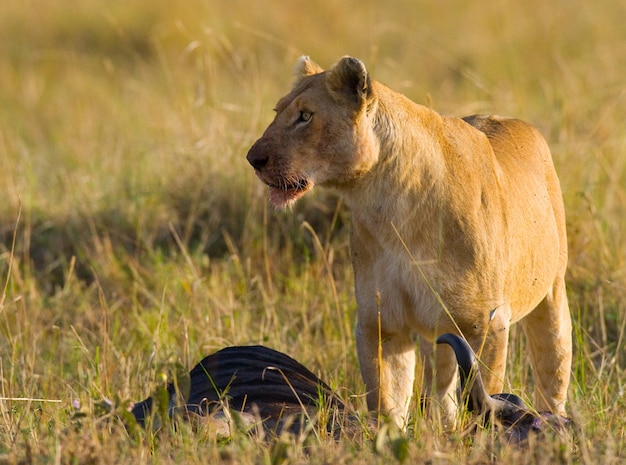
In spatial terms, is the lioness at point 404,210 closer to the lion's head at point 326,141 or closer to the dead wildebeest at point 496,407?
the lion's head at point 326,141

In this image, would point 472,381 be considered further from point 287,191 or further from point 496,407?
point 287,191

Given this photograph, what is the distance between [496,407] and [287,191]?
112 centimetres

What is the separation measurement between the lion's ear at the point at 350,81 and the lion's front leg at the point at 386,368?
94 centimetres

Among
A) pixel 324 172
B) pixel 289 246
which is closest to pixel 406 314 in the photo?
pixel 324 172

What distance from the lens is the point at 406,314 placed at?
4.32 m

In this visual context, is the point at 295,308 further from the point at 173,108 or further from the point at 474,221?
the point at 173,108

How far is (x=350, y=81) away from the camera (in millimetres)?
4055

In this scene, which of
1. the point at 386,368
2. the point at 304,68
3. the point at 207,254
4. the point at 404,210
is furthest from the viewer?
the point at 207,254

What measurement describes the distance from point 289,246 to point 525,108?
336 cm

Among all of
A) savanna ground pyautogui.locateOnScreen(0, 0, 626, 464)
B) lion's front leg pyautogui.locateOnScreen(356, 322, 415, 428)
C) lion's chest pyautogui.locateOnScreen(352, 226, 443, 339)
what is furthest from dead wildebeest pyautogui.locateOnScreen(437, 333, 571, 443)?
lion's front leg pyautogui.locateOnScreen(356, 322, 415, 428)

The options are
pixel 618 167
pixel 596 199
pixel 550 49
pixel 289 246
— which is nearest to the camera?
pixel 289 246

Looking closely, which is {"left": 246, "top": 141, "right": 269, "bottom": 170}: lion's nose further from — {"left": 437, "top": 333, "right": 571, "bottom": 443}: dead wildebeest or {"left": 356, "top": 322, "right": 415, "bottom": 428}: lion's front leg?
{"left": 437, "top": 333, "right": 571, "bottom": 443}: dead wildebeest

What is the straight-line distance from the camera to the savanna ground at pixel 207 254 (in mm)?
3676

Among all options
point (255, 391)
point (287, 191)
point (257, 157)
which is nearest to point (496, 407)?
point (255, 391)
